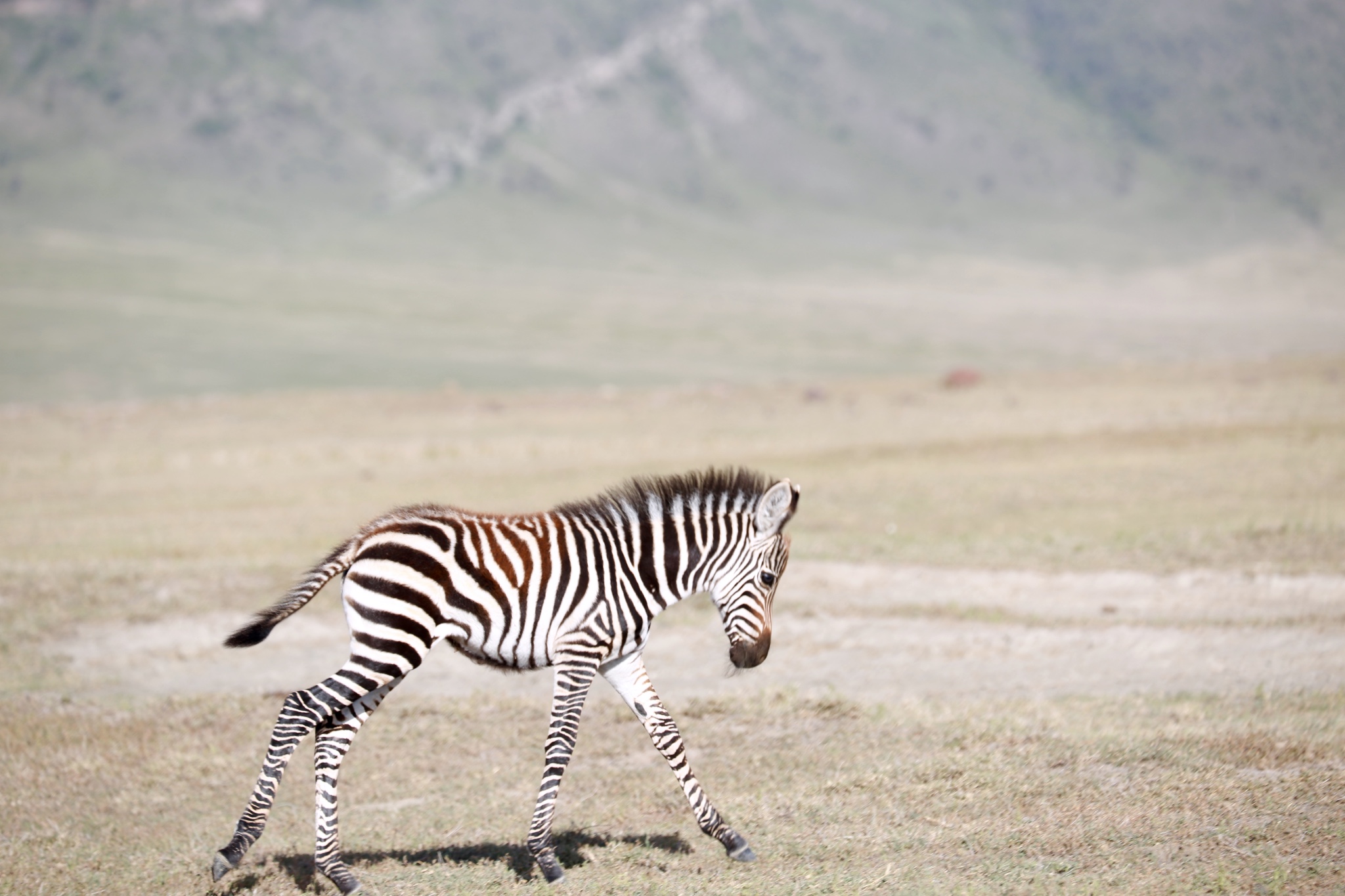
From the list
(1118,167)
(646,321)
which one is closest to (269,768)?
(646,321)

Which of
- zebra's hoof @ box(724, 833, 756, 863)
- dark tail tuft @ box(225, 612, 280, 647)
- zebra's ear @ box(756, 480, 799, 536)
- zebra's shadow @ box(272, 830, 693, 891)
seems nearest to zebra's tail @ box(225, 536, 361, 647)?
dark tail tuft @ box(225, 612, 280, 647)

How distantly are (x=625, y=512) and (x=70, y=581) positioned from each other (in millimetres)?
9961

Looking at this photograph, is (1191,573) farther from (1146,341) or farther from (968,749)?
(1146,341)

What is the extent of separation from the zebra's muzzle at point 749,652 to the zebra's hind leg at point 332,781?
170 centimetres

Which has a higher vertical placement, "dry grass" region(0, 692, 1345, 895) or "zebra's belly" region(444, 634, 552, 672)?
"zebra's belly" region(444, 634, 552, 672)

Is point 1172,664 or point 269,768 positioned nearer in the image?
point 269,768

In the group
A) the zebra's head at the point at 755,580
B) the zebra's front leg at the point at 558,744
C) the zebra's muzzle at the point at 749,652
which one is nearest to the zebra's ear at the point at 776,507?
the zebra's head at the point at 755,580

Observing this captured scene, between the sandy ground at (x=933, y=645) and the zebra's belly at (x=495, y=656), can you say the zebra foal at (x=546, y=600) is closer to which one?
the zebra's belly at (x=495, y=656)

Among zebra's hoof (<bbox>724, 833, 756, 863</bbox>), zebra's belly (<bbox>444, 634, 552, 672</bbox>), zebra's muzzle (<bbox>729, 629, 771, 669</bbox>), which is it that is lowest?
zebra's hoof (<bbox>724, 833, 756, 863</bbox>)

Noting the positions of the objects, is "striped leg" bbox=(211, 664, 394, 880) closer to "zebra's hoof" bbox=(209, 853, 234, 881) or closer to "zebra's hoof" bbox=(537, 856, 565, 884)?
"zebra's hoof" bbox=(209, 853, 234, 881)

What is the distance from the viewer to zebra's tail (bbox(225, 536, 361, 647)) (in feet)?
22.7

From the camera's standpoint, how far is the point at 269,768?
6871mm

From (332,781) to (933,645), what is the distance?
22.0ft

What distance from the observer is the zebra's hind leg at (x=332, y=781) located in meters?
6.84
